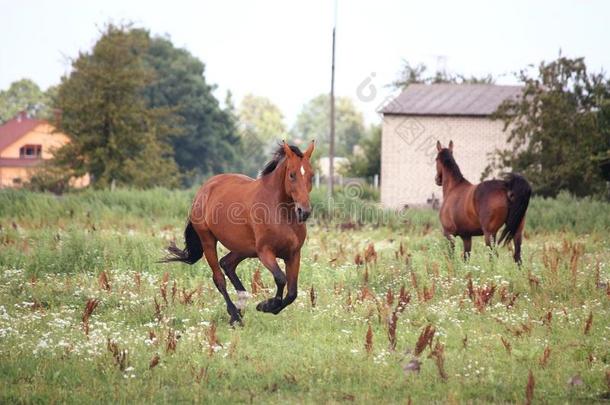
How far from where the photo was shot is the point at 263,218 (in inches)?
391

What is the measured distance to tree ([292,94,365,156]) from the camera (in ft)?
431

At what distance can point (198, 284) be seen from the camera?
1225cm

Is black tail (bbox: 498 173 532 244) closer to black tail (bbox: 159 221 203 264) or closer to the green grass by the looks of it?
the green grass

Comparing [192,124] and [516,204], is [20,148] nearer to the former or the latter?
[192,124]

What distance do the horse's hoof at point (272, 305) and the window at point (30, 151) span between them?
7779cm

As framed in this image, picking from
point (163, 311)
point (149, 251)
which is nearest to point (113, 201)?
point (149, 251)

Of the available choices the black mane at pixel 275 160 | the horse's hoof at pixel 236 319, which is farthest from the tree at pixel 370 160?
the horse's hoof at pixel 236 319

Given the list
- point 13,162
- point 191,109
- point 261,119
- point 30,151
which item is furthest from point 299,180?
point 261,119

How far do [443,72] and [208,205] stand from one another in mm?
57368

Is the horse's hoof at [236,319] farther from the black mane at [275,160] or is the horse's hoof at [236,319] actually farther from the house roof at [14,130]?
the house roof at [14,130]

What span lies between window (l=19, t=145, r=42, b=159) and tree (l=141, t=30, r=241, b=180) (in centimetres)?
1687

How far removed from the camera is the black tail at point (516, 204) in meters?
14.6

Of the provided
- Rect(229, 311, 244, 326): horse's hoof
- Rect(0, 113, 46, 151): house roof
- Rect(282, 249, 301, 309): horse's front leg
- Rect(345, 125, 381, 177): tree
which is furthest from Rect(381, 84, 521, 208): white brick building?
Rect(0, 113, 46, 151): house roof

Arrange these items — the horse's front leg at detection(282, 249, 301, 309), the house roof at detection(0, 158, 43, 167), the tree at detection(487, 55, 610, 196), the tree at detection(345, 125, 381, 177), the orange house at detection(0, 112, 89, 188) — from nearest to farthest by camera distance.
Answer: the horse's front leg at detection(282, 249, 301, 309), the tree at detection(487, 55, 610, 196), the tree at detection(345, 125, 381, 177), the orange house at detection(0, 112, 89, 188), the house roof at detection(0, 158, 43, 167)
